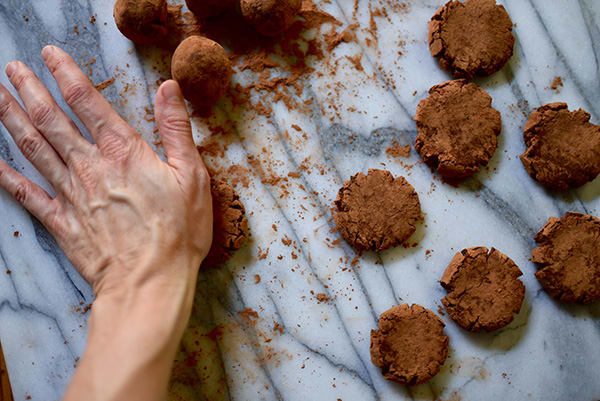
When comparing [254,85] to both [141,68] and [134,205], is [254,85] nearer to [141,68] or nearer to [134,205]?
[141,68]

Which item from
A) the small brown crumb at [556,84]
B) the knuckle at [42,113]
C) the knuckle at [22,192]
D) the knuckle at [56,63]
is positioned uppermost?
the knuckle at [56,63]

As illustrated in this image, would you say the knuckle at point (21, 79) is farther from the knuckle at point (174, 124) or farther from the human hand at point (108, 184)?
the knuckle at point (174, 124)

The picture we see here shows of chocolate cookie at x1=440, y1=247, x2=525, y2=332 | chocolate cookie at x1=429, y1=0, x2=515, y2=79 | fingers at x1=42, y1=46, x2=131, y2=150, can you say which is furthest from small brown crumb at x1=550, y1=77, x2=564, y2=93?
fingers at x1=42, y1=46, x2=131, y2=150

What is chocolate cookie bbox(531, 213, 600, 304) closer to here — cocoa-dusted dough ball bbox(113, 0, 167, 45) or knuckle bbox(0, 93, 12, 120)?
cocoa-dusted dough ball bbox(113, 0, 167, 45)

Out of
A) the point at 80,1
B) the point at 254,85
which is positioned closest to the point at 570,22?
the point at 254,85

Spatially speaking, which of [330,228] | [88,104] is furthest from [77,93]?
[330,228]

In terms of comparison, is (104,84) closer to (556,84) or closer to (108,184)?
(108,184)

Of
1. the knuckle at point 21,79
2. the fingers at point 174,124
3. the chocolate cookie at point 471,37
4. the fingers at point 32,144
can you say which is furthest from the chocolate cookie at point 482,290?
the knuckle at point 21,79
